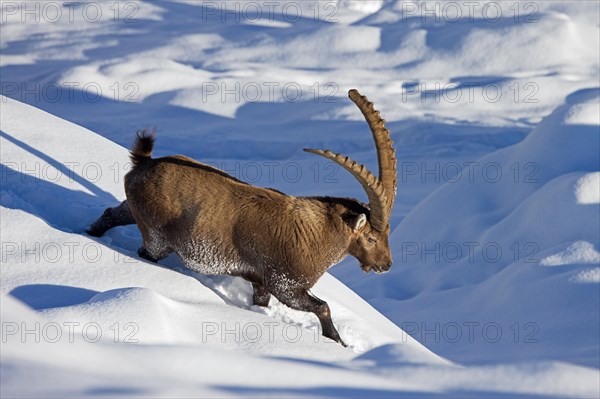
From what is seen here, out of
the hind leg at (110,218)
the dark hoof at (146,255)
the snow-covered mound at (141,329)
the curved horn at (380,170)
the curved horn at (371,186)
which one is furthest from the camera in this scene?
the hind leg at (110,218)

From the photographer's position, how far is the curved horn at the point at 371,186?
4.57 m

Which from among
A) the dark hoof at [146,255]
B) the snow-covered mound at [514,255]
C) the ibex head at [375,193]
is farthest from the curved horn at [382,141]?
the snow-covered mound at [514,255]

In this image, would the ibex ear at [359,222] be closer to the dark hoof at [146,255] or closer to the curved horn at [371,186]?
the curved horn at [371,186]

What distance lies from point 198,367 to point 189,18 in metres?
17.1

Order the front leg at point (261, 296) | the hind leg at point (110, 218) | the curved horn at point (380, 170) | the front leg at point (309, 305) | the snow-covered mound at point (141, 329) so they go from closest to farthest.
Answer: the snow-covered mound at point (141, 329) → the curved horn at point (380, 170) → the front leg at point (309, 305) → the front leg at point (261, 296) → the hind leg at point (110, 218)

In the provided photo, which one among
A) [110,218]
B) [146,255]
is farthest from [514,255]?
[110,218]

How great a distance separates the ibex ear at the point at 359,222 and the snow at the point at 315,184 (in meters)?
0.61

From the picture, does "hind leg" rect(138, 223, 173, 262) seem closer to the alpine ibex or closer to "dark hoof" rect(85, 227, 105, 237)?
the alpine ibex

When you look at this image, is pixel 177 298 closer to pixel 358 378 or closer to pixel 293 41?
pixel 358 378

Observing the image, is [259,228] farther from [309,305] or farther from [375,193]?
[375,193]

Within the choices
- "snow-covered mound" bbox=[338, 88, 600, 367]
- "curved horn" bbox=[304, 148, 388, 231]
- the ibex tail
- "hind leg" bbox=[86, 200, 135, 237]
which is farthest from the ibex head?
"hind leg" bbox=[86, 200, 135, 237]

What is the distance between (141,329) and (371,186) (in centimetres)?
148

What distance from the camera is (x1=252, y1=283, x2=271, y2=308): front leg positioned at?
512cm

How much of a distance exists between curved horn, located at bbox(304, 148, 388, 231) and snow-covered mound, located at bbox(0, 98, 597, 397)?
0.67 metres
